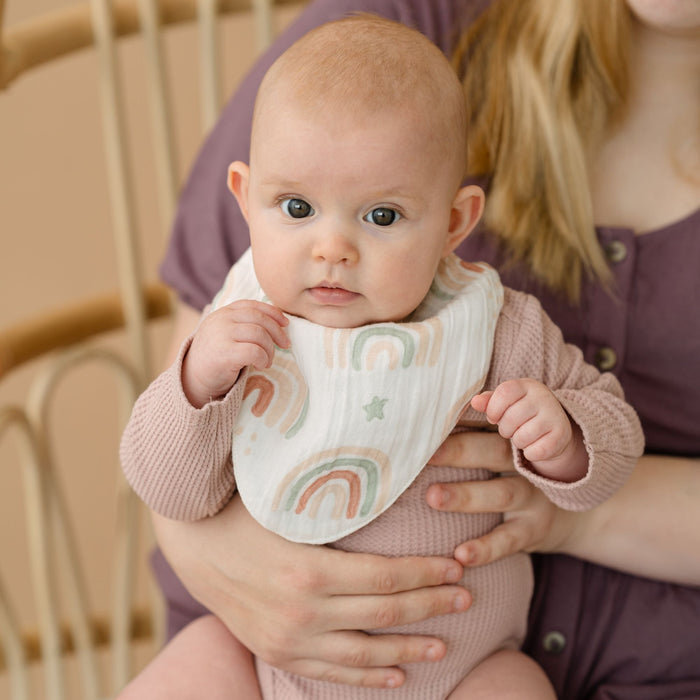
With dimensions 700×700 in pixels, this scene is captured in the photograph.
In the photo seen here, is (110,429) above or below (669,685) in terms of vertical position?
below

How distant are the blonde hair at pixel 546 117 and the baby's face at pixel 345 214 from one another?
28 cm

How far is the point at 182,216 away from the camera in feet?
3.87

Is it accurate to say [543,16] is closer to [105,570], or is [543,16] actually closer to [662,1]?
[662,1]

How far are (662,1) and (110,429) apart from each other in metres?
1.45

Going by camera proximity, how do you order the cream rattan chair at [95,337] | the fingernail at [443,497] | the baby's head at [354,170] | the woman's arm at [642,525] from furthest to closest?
the cream rattan chair at [95,337]
the woman's arm at [642,525]
the fingernail at [443,497]
the baby's head at [354,170]

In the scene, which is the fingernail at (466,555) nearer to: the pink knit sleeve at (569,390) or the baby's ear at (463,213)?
the pink knit sleeve at (569,390)

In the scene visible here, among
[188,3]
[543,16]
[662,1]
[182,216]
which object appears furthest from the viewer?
[188,3]

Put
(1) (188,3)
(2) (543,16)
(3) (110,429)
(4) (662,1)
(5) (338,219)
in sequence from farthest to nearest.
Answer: (3) (110,429)
(1) (188,3)
(2) (543,16)
(4) (662,1)
(5) (338,219)

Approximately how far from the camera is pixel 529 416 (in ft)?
2.43

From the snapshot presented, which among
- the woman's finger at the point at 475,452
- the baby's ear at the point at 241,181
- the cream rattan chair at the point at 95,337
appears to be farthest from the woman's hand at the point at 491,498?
the cream rattan chair at the point at 95,337

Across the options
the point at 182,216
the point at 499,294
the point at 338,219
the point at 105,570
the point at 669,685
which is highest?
the point at 338,219

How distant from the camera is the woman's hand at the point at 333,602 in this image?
815mm

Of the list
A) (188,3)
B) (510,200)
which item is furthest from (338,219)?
(188,3)

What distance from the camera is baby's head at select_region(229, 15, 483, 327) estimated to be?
2.34ft
